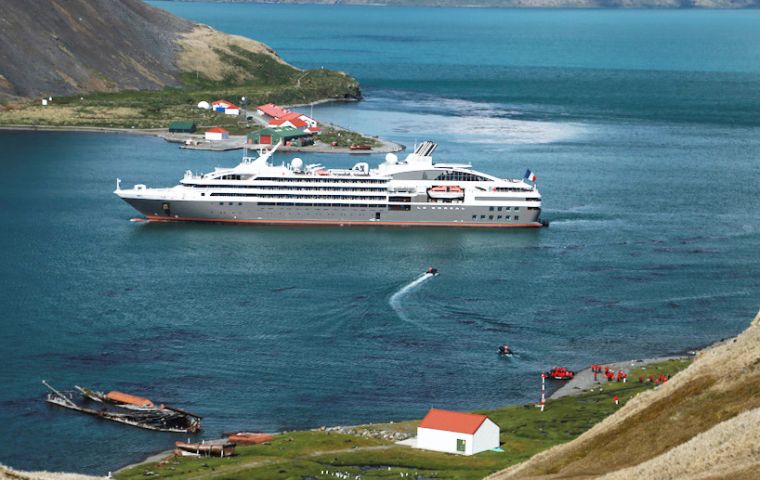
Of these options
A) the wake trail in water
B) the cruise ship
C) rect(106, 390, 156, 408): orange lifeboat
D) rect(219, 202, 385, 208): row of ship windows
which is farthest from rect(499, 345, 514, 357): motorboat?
rect(219, 202, 385, 208): row of ship windows

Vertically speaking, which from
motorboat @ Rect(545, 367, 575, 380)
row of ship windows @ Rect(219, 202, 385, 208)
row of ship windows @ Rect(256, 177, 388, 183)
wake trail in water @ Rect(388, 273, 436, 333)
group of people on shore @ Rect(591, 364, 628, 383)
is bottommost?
motorboat @ Rect(545, 367, 575, 380)

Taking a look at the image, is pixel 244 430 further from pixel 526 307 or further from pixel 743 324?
pixel 743 324

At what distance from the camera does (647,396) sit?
211 feet

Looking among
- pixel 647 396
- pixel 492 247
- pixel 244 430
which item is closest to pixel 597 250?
pixel 492 247

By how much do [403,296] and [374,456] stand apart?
124 ft

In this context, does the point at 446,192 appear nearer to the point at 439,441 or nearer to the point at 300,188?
the point at 300,188

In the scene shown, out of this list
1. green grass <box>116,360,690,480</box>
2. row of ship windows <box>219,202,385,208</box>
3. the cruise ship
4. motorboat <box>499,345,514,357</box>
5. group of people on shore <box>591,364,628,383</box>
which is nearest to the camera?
green grass <box>116,360,690,480</box>

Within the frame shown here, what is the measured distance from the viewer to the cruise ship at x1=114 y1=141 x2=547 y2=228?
146 metres

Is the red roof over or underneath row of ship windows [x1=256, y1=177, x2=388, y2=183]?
underneath

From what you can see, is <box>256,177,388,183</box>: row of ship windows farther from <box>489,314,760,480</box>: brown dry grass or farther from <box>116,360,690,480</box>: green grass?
<box>489,314,760,480</box>: brown dry grass

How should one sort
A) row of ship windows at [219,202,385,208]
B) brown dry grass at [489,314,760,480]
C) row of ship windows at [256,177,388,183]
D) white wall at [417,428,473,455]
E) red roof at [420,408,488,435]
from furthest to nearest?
row of ship windows at [256,177,388,183] < row of ship windows at [219,202,385,208] < white wall at [417,428,473,455] < red roof at [420,408,488,435] < brown dry grass at [489,314,760,480]

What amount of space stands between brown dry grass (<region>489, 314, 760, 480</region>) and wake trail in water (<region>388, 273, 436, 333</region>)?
1601 inches

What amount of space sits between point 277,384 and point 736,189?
8566 centimetres

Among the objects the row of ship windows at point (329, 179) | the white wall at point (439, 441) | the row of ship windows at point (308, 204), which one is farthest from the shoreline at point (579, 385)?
the row of ship windows at point (329, 179)
